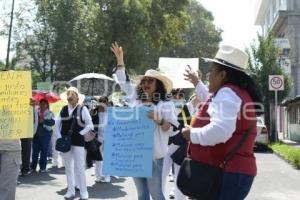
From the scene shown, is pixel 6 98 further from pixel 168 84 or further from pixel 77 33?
pixel 77 33

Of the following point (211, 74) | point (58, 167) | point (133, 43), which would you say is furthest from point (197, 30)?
point (211, 74)

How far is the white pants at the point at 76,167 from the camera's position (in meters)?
9.52

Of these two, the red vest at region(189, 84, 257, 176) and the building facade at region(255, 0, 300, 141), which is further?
the building facade at region(255, 0, 300, 141)

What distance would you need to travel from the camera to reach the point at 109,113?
606 centimetres

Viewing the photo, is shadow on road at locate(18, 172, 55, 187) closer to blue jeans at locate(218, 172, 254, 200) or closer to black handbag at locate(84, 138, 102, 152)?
black handbag at locate(84, 138, 102, 152)

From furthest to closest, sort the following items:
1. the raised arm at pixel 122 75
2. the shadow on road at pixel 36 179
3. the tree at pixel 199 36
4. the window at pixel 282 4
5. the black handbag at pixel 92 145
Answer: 1. the tree at pixel 199 36
2. the window at pixel 282 4
3. the shadow on road at pixel 36 179
4. the black handbag at pixel 92 145
5. the raised arm at pixel 122 75

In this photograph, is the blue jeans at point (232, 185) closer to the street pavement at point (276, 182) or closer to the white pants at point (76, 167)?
the white pants at point (76, 167)

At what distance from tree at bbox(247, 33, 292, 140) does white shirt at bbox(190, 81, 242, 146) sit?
953 inches

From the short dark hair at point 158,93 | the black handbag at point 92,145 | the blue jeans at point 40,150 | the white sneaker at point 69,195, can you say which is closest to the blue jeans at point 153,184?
the short dark hair at point 158,93

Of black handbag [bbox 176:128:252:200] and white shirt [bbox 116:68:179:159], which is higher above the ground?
white shirt [bbox 116:68:179:159]

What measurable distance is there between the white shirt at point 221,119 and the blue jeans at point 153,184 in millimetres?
1879

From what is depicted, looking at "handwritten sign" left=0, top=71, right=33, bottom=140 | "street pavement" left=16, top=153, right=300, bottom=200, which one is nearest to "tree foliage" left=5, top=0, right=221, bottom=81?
"street pavement" left=16, top=153, right=300, bottom=200

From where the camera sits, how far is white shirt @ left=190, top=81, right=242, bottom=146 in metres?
4.01

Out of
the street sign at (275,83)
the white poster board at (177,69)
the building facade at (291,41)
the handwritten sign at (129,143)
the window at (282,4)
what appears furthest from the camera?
the window at (282,4)
